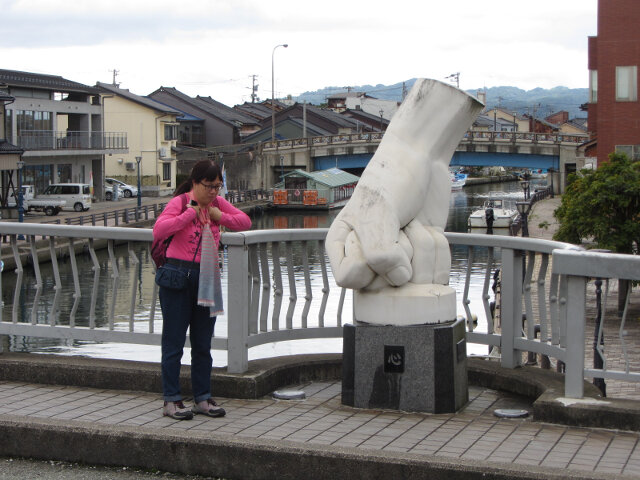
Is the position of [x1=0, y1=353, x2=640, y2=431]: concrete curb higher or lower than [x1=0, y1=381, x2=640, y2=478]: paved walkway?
higher

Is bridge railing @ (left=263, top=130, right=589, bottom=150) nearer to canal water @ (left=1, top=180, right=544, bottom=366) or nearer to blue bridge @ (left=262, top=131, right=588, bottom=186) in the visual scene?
blue bridge @ (left=262, top=131, right=588, bottom=186)

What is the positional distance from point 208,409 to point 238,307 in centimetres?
81

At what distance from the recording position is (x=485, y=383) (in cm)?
708

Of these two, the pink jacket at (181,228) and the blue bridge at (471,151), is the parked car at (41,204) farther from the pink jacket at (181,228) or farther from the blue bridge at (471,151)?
the pink jacket at (181,228)

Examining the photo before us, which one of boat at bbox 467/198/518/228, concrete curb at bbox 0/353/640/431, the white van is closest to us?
concrete curb at bbox 0/353/640/431

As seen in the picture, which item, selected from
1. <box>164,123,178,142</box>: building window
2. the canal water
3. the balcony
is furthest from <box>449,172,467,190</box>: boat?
the canal water

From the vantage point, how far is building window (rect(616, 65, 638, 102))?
4028 centimetres

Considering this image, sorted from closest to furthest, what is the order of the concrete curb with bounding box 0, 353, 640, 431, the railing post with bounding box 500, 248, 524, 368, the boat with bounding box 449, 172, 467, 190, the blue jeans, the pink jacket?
the pink jacket
the blue jeans
the concrete curb with bounding box 0, 353, 640, 431
the railing post with bounding box 500, 248, 524, 368
the boat with bounding box 449, 172, 467, 190

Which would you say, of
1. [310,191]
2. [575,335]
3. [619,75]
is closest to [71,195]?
[310,191]

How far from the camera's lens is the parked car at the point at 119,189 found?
6367 cm

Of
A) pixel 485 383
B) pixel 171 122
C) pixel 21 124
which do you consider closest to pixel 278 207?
pixel 171 122

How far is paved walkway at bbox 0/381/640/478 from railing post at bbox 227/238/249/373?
289 millimetres

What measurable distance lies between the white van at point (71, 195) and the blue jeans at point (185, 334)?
47.0 metres

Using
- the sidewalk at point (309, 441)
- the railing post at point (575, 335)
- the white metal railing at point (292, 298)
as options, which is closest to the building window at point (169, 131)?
the white metal railing at point (292, 298)
